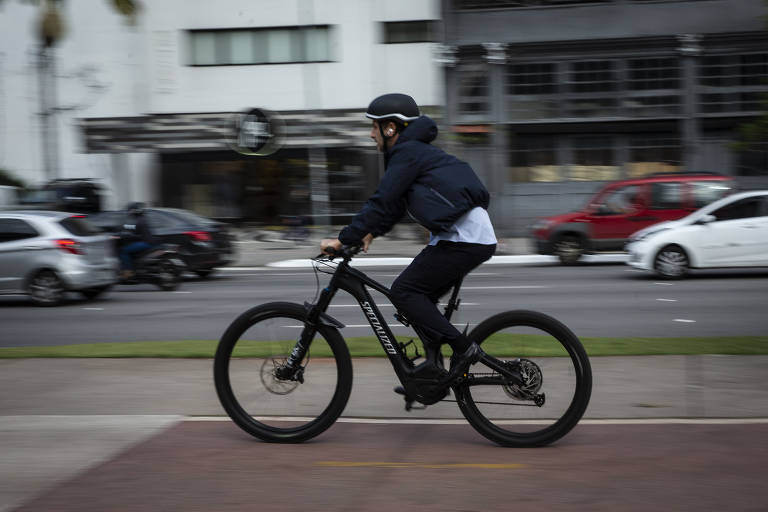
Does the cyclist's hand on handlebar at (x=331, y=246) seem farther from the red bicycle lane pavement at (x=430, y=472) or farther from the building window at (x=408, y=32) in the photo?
the building window at (x=408, y=32)

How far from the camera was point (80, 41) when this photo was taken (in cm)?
3328

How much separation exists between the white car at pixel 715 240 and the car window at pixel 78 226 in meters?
8.93

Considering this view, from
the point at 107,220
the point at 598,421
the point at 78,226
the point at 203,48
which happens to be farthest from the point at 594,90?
the point at 598,421

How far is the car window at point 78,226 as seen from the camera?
14.6 meters

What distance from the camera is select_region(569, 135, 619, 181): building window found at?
30.6m

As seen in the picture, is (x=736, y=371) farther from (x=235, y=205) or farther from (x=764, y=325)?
(x=235, y=205)

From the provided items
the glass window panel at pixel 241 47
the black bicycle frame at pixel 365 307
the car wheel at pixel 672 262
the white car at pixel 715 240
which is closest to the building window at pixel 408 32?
the glass window panel at pixel 241 47

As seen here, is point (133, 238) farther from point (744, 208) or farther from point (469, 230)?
point (469, 230)

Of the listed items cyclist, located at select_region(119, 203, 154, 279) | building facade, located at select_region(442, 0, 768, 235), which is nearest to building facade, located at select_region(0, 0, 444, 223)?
building facade, located at select_region(442, 0, 768, 235)

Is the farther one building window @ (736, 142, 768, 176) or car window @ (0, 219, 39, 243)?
building window @ (736, 142, 768, 176)

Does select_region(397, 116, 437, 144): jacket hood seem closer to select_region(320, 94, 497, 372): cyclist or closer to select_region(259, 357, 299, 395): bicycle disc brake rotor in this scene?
select_region(320, 94, 497, 372): cyclist

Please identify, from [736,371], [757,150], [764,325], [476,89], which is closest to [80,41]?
[476,89]

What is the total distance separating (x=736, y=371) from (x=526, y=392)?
8.31 ft

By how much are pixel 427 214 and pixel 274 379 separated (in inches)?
50.6
